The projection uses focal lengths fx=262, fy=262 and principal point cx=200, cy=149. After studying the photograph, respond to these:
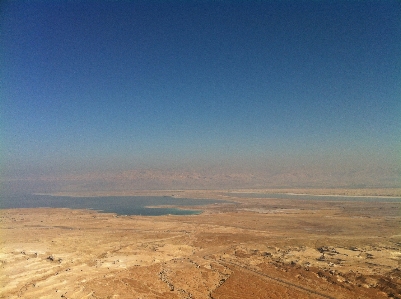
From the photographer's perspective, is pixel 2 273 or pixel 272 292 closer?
pixel 272 292

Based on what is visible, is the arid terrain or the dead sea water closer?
the arid terrain

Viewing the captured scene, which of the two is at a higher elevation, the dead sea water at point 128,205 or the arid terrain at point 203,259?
the arid terrain at point 203,259

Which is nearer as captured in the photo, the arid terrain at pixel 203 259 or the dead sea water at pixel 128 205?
the arid terrain at pixel 203 259

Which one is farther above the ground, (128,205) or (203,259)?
(203,259)

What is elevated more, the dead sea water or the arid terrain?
the arid terrain

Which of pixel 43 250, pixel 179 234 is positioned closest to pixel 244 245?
pixel 179 234

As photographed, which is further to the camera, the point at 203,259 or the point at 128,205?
the point at 128,205

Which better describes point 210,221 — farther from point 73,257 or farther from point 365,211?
point 365,211

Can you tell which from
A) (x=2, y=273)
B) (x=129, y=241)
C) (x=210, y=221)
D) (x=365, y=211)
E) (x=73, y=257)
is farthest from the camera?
(x=365, y=211)
